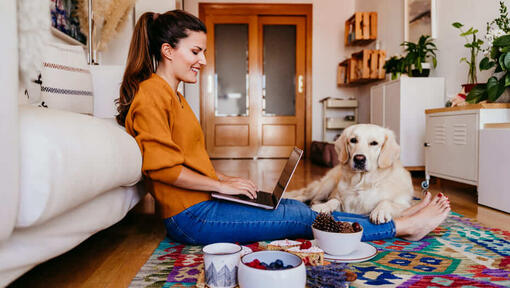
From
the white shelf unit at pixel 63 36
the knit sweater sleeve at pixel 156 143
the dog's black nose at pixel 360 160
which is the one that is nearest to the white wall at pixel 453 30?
the dog's black nose at pixel 360 160

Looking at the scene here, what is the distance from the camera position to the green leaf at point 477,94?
8.39 ft

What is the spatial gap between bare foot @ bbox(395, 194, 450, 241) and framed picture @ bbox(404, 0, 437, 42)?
2.81 metres

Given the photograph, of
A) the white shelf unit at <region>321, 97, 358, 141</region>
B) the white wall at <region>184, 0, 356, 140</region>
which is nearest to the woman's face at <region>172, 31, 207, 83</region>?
the white shelf unit at <region>321, 97, 358, 141</region>

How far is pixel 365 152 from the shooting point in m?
1.78

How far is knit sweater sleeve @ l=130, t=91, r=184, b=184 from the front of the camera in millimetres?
1193

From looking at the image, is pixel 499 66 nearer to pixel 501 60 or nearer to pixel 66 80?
pixel 501 60

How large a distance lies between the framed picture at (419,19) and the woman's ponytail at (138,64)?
330cm

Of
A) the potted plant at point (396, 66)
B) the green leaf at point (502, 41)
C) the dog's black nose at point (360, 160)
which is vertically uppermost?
the potted plant at point (396, 66)

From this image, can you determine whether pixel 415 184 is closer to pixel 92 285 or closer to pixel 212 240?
pixel 212 240

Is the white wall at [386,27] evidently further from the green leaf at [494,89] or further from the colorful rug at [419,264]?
the colorful rug at [419,264]

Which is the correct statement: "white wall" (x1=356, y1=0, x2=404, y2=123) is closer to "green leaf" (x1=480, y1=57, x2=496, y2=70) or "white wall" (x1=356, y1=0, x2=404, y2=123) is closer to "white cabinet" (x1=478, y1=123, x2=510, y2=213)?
"green leaf" (x1=480, y1=57, x2=496, y2=70)

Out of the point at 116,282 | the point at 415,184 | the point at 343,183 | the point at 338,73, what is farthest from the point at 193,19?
the point at 338,73

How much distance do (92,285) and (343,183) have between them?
126 centimetres

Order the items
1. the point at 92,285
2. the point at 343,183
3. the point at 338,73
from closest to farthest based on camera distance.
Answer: the point at 92,285 → the point at 343,183 → the point at 338,73
